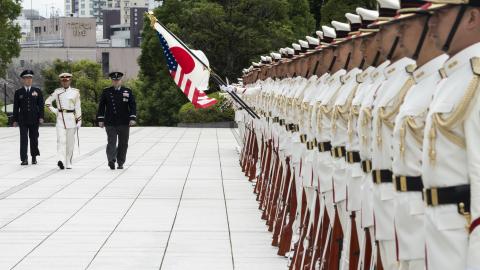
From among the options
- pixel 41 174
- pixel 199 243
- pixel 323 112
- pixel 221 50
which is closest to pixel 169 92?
pixel 221 50

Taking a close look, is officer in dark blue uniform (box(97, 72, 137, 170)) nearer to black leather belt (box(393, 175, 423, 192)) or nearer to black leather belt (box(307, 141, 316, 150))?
black leather belt (box(307, 141, 316, 150))

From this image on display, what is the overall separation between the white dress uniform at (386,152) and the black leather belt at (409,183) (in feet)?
0.96

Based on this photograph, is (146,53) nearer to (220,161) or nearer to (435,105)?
(220,161)

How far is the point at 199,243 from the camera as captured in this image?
9.75m

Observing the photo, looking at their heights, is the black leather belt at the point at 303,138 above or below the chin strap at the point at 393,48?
below

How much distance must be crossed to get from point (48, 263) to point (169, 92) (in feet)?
149

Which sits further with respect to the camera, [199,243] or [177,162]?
[177,162]

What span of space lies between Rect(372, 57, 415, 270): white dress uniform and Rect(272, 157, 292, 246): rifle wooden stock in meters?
4.16

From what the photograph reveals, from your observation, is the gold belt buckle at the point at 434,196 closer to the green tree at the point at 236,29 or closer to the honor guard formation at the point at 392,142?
the honor guard formation at the point at 392,142

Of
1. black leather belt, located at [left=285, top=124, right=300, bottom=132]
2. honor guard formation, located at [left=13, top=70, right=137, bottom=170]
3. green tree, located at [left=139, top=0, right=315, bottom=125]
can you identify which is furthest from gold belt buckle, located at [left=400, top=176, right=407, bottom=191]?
green tree, located at [left=139, top=0, right=315, bottom=125]

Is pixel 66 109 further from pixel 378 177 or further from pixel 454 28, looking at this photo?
pixel 454 28

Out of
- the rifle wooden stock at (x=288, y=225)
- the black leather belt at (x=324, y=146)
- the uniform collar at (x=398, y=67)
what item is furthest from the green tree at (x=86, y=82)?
the uniform collar at (x=398, y=67)

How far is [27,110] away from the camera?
19250 mm

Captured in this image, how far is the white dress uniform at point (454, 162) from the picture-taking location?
11.3ft
